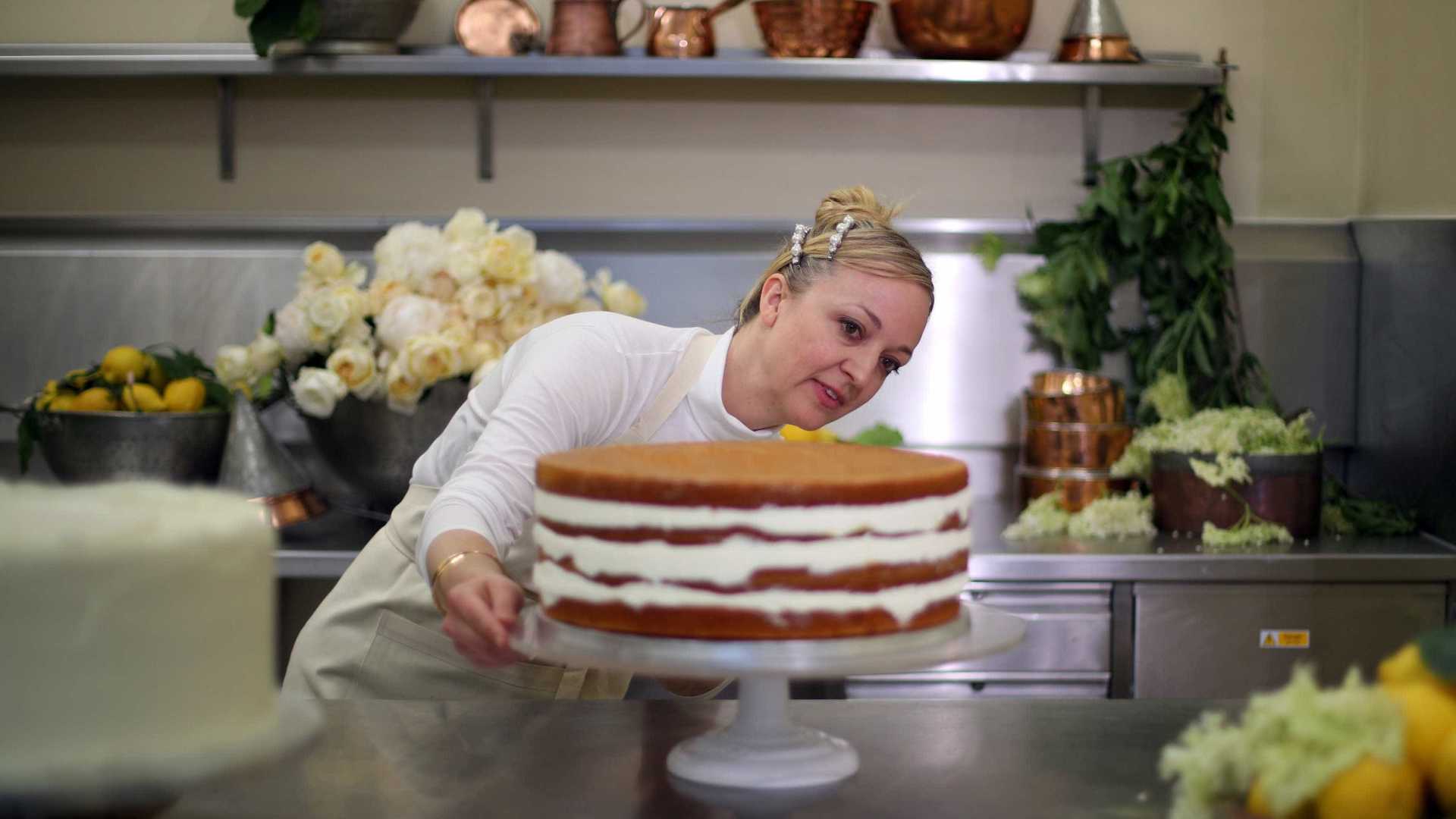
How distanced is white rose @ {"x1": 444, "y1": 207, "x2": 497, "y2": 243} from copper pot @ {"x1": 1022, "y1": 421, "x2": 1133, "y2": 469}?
106 centimetres

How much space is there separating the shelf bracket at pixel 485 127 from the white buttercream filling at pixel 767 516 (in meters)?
1.96

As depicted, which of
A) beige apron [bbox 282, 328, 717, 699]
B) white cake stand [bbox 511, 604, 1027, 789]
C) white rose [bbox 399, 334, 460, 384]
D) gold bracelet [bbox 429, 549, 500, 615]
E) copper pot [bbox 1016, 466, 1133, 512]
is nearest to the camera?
white cake stand [bbox 511, 604, 1027, 789]

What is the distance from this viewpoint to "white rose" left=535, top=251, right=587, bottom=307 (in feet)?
7.63

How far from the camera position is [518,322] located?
7.61 ft

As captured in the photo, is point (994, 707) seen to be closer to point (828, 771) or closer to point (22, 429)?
point (828, 771)

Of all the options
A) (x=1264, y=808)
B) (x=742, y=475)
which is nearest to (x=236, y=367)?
(x=742, y=475)

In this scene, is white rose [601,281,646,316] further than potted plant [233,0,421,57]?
No

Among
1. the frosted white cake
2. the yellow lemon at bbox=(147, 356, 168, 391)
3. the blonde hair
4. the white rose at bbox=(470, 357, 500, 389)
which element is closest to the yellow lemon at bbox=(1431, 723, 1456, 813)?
the frosted white cake

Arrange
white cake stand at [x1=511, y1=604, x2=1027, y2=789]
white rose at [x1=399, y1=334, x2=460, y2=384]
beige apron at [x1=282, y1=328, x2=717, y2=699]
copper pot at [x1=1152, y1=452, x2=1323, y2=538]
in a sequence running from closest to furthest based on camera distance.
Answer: white cake stand at [x1=511, y1=604, x2=1027, y2=789] → beige apron at [x1=282, y1=328, x2=717, y2=699] → white rose at [x1=399, y1=334, x2=460, y2=384] → copper pot at [x1=1152, y1=452, x2=1323, y2=538]

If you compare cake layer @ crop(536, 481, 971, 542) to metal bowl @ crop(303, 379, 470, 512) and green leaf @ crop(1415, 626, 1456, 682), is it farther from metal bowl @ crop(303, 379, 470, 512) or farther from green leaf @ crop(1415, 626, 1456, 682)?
metal bowl @ crop(303, 379, 470, 512)

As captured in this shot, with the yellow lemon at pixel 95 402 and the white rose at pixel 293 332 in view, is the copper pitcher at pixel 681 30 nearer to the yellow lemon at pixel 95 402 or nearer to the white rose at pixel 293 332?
the white rose at pixel 293 332

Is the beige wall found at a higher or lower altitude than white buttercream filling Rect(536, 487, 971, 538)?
higher

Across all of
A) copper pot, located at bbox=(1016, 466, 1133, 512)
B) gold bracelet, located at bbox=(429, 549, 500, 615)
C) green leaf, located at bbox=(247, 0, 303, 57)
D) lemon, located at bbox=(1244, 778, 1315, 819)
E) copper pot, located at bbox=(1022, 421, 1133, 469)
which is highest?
green leaf, located at bbox=(247, 0, 303, 57)

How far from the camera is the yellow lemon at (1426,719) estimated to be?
2.34 ft
